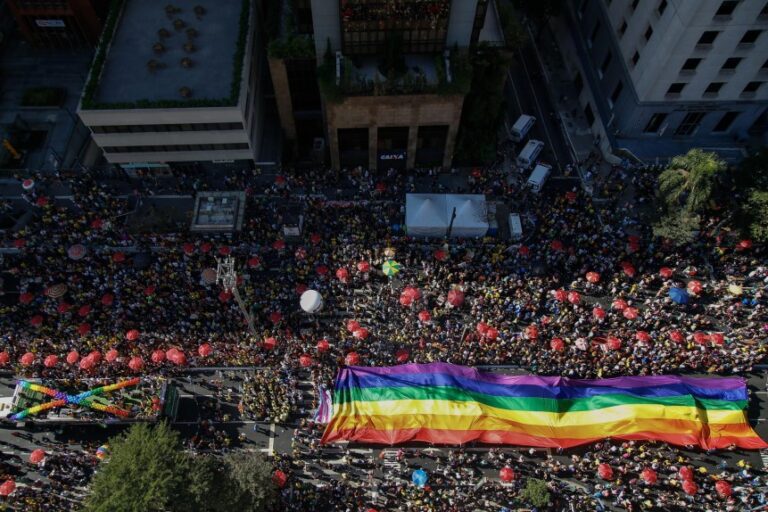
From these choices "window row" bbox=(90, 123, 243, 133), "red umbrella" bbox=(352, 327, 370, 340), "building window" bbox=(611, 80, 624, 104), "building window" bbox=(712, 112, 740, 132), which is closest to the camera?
Result: "red umbrella" bbox=(352, 327, 370, 340)

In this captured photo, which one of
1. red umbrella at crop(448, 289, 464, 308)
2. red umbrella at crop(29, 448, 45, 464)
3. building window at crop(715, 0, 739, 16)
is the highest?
building window at crop(715, 0, 739, 16)

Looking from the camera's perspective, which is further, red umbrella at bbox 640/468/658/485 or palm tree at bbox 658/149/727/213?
palm tree at bbox 658/149/727/213

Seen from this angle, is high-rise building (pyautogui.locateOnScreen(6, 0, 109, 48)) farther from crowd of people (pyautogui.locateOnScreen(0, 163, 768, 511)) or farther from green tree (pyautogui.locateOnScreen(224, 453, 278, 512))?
green tree (pyautogui.locateOnScreen(224, 453, 278, 512))

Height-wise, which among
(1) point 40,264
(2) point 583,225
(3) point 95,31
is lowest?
(1) point 40,264

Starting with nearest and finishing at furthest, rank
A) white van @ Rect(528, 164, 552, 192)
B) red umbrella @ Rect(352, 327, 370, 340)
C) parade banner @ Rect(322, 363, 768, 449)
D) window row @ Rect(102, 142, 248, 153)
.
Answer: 1. parade banner @ Rect(322, 363, 768, 449)
2. red umbrella @ Rect(352, 327, 370, 340)
3. window row @ Rect(102, 142, 248, 153)
4. white van @ Rect(528, 164, 552, 192)

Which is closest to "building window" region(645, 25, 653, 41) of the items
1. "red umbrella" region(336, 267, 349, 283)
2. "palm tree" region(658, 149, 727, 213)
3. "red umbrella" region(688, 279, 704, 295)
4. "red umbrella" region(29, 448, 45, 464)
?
"palm tree" region(658, 149, 727, 213)

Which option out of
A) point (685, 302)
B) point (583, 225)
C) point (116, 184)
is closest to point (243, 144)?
point (116, 184)

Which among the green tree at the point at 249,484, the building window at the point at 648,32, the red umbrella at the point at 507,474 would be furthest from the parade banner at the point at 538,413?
the building window at the point at 648,32

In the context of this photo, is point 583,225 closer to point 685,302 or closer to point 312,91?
point 685,302
